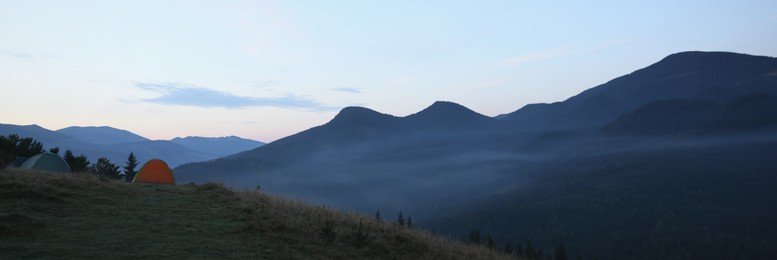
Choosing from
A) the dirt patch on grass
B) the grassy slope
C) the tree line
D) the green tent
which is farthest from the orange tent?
the dirt patch on grass

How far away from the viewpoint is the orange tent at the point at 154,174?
89.4 ft

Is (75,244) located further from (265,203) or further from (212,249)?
(265,203)

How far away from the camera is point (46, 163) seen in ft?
96.2

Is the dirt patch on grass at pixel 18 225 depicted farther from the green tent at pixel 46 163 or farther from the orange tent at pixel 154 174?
the green tent at pixel 46 163

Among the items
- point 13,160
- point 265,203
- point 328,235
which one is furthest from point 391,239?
point 13,160

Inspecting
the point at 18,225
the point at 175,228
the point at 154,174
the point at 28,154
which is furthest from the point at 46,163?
the point at 175,228

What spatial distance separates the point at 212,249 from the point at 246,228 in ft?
6.93

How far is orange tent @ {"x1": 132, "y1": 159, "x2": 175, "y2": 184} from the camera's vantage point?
27.3 m

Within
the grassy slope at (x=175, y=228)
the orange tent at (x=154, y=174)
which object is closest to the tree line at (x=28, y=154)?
the orange tent at (x=154, y=174)

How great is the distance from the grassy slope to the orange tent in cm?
928

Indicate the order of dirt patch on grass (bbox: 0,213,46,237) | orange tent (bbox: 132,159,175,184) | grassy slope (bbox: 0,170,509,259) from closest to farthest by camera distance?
grassy slope (bbox: 0,170,509,259), dirt patch on grass (bbox: 0,213,46,237), orange tent (bbox: 132,159,175,184)

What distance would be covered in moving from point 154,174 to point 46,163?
25.7 ft

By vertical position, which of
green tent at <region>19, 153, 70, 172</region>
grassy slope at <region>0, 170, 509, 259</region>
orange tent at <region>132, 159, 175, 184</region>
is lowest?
grassy slope at <region>0, 170, 509, 259</region>

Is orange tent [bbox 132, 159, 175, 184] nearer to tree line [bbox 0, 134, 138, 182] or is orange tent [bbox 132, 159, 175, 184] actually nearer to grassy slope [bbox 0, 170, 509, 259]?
tree line [bbox 0, 134, 138, 182]
